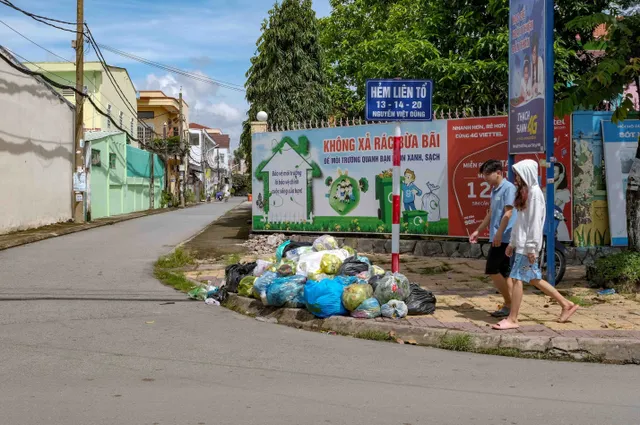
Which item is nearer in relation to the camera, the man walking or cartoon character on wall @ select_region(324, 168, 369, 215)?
the man walking

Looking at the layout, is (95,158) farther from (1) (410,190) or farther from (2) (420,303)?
(2) (420,303)

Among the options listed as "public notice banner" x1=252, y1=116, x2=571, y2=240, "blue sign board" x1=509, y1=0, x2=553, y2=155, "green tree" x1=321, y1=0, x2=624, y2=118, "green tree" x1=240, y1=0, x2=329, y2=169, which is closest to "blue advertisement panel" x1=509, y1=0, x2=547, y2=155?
"blue sign board" x1=509, y1=0, x2=553, y2=155

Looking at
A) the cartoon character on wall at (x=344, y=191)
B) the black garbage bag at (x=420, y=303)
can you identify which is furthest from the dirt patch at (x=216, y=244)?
the black garbage bag at (x=420, y=303)

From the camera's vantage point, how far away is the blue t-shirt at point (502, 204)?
734 cm

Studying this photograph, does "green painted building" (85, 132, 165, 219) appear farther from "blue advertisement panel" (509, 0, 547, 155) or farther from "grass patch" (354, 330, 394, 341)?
"grass patch" (354, 330, 394, 341)

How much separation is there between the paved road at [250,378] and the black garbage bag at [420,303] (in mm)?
938

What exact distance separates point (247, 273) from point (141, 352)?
3.28 m

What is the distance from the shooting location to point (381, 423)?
437 centimetres

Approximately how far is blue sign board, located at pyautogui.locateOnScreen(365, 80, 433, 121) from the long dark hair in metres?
1.86

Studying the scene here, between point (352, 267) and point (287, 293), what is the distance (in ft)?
3.01

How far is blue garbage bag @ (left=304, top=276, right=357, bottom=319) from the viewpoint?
7645mm

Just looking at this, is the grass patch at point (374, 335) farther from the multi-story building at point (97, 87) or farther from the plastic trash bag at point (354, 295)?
the multi-story building at point (97, 87)

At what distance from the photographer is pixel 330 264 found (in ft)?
28.6

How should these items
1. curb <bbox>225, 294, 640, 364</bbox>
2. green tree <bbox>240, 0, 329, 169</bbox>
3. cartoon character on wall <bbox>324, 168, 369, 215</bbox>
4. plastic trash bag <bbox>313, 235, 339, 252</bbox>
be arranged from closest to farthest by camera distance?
1. curb <bbox>225, 294, 640, 364</bbox>
2. plastic trash bag <bbox>313, 235, 339, 252</bbox>
3. cartoon character on wall <bbox>324, 168, 369, 215</bbox>
4. green tree <bbox>240, 0, 329, 169</bbox>
